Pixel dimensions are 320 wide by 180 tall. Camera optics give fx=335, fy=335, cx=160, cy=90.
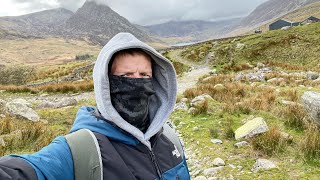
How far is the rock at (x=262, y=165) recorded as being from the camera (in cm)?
547

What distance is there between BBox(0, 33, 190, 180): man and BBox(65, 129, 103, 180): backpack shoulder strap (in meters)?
0.01

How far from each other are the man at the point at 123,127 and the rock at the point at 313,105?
5.15 m

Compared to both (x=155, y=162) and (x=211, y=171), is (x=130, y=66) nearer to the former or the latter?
(x=155, y=162)

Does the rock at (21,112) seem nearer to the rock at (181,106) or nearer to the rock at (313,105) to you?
the rock at (181,106)

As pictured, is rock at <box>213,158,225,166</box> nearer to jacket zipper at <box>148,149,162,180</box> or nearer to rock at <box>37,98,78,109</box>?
jacket zipper at <box>148,149,162,180</box>

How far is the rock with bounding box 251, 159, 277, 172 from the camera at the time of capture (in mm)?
5473

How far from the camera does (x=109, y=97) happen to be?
2.28 m

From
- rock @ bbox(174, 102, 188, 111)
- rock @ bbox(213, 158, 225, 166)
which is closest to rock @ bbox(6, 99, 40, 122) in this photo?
rock @ bbox(174, 102, 188, 111)

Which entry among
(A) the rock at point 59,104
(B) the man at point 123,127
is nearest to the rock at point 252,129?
(B) the man at point 123,127

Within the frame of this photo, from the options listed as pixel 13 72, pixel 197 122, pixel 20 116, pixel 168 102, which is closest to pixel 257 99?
pixel 197 122

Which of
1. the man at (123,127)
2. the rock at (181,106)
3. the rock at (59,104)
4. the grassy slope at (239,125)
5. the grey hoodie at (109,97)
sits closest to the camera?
the man at (123,127)

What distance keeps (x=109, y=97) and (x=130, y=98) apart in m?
0.23

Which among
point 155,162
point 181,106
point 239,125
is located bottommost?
point 181,106

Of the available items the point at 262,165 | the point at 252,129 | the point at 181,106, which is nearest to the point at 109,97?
the point at 262,165
